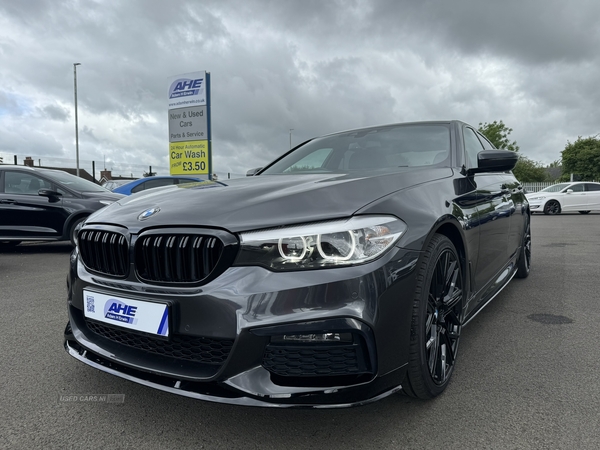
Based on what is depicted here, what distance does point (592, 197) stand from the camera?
1734 centimetres

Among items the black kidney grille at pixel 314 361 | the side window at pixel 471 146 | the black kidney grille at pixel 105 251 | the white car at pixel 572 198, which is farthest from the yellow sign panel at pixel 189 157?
the black kidney grille at pixel 314 361

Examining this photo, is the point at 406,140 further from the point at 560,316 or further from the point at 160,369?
→ the point at 160,369

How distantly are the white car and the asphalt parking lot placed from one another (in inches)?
645

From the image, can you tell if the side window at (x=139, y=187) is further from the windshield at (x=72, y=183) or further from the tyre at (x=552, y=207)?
the tyre at (x=552, y=207)

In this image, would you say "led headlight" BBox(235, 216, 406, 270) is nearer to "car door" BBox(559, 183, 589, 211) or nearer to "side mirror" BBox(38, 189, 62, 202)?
Result: "side mirror" BBox(38, 189, 62, 202)

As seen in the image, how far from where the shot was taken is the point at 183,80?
15.1 metres

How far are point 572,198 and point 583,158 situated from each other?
30.1 meters

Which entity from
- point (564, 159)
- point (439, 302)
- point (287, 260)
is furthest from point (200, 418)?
point (564, 159)

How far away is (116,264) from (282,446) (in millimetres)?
1002

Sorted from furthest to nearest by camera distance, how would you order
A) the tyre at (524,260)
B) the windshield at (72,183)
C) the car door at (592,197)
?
the car door at (592,197)
the windshield at (72,183)
the tyre at (524,260)

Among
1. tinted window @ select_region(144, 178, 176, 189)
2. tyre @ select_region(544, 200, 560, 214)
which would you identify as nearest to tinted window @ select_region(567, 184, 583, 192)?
tyre @ select_region(544, 200, 560, 214)

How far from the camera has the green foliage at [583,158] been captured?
137 ft

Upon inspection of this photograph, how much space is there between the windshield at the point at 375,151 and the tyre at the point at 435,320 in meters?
0.85

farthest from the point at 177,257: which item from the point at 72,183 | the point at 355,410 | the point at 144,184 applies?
the point at 144,184
